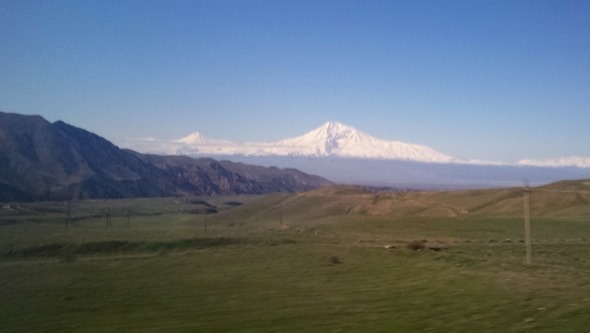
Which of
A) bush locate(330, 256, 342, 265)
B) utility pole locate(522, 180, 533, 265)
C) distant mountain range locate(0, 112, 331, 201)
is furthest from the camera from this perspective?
distant mountain range locate(0, 112, 331, 201)

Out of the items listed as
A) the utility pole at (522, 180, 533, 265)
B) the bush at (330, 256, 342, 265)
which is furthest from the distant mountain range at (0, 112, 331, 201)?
the utility pole at (522, 180, 533, 265)

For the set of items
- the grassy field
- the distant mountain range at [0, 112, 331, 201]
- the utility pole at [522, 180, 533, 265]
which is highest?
the distant mountain range at [0, 112, 331, 201]

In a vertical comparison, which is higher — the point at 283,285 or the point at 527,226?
the point at 527,226

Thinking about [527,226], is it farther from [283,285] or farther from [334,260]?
[283,285]

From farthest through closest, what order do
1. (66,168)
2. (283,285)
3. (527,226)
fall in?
(66,168)
(527,226)
(283,285)

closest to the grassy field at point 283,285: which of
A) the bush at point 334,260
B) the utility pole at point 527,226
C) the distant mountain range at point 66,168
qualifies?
the bush at point 334,260

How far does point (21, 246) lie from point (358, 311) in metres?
28.1

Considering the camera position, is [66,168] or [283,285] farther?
[66,168]

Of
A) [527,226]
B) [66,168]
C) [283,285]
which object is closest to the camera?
Answer: [283,285]

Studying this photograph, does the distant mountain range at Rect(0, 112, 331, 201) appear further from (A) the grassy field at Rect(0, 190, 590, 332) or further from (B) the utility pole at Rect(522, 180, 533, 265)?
(B) the utility pole at Rect(522, 180, 533, 265)

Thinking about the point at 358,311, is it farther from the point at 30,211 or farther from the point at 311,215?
the point at 30,211

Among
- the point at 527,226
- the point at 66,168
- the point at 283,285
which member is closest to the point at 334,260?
the point at 283,285

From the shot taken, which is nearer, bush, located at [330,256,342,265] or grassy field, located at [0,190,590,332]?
grassy field, located at [0,190,590,332]

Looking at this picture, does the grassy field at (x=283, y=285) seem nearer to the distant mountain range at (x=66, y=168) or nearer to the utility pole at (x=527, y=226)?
the utility pole at (x=527, y=226)
